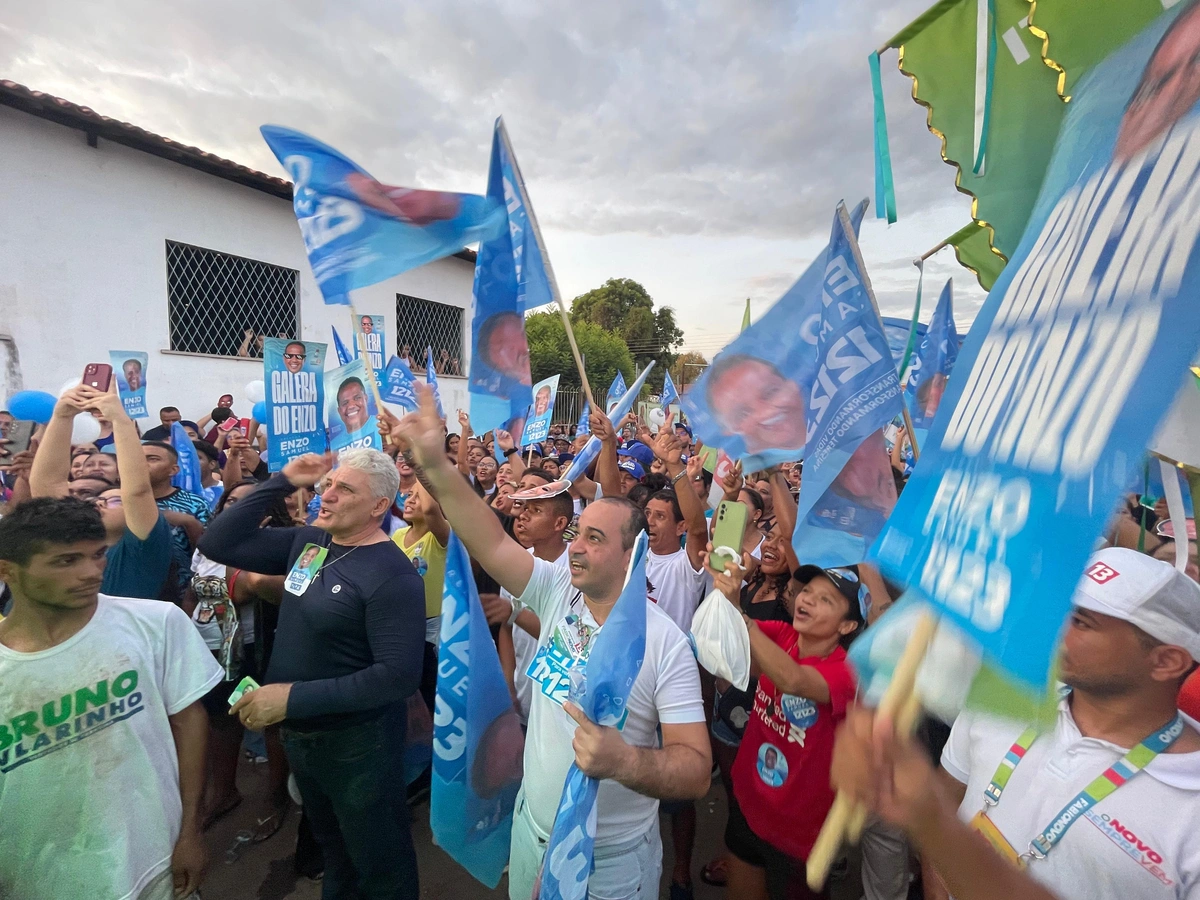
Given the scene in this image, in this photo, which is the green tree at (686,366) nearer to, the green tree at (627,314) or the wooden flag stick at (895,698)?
the green tree at (627,314)

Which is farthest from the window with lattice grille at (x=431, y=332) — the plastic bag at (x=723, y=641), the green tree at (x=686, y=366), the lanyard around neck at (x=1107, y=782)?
the green tree at (x=686, y=366)

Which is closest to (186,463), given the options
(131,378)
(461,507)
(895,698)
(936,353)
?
(131,378)

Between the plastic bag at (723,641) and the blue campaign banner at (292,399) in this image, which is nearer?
the plastic bag at (723,641)

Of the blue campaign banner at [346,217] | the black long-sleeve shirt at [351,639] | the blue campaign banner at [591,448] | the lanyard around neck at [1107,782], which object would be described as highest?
the blue campaign banner at [346,217]

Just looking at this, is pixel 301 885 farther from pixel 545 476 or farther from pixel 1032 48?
pixel 1032 48

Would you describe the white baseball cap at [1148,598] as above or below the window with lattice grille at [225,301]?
below

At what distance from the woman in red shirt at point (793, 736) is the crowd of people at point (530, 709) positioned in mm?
10

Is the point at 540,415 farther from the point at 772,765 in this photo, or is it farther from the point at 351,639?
the point at 772,765

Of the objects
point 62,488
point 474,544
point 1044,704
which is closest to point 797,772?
point 474,544

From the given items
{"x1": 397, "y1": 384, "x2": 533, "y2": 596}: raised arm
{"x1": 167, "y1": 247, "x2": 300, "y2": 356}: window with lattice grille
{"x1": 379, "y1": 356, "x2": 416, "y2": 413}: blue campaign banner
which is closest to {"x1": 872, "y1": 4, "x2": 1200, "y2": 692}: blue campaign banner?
{"x1": 397, "y1": 384, "x2": 533, "y2": 596}: raised arm

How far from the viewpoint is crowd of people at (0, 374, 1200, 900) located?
134 centimetres

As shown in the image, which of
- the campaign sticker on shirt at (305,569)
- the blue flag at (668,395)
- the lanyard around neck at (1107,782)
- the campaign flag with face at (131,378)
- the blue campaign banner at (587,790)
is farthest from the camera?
the blue flag at (668,395)

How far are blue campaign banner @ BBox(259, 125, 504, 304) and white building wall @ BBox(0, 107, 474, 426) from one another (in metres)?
8.63

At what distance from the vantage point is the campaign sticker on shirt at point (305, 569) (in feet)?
8.20
